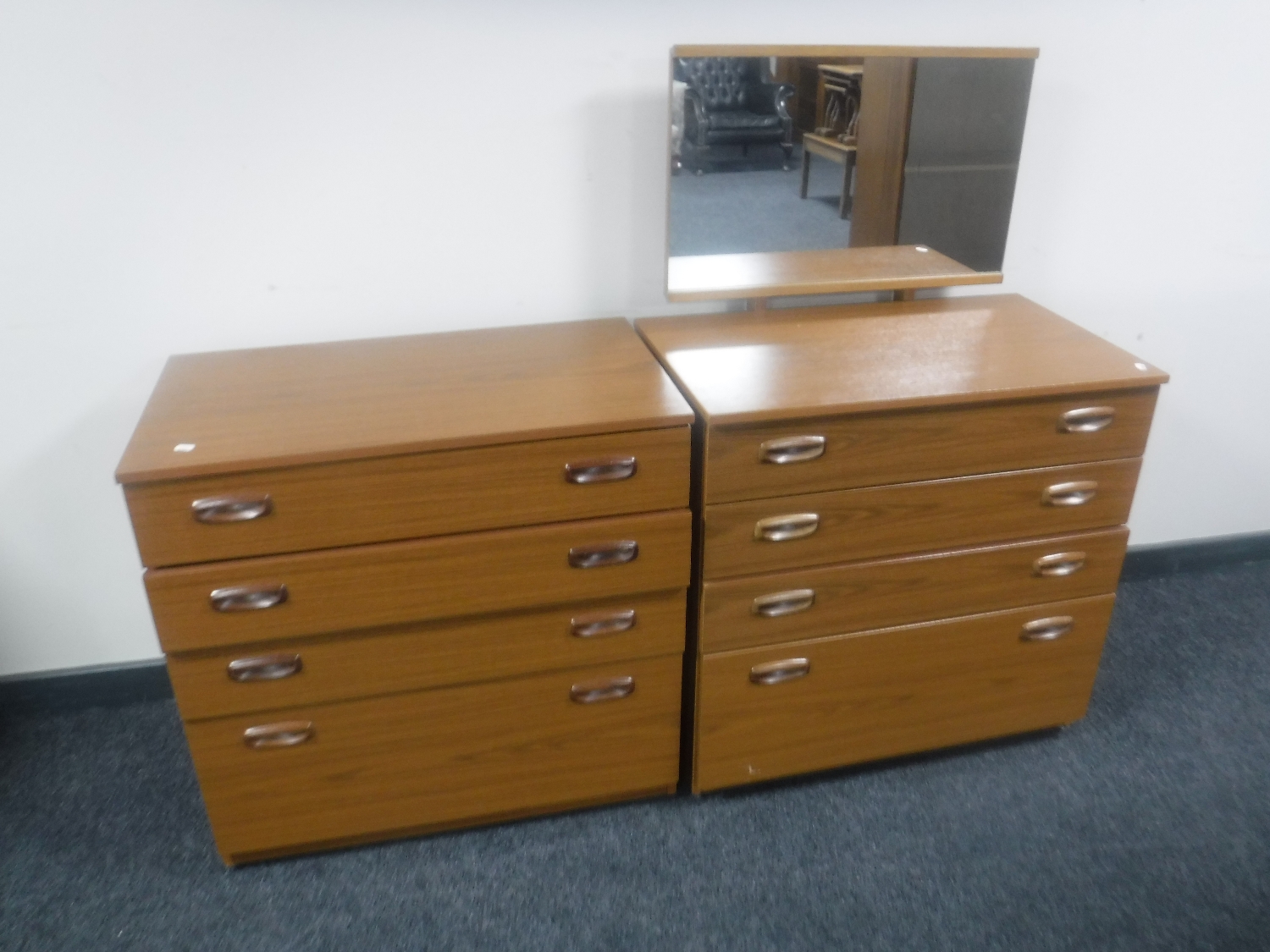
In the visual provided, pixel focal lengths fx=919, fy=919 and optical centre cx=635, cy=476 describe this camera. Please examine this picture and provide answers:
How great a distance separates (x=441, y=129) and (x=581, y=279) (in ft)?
1.15

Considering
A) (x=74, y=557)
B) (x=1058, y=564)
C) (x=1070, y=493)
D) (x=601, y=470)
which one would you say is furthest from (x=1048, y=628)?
(x=74, y=557)

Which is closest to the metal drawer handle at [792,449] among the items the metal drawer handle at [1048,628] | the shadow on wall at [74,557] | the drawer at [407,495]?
the drawer at [407,495]

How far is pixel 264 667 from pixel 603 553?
1.73 feet

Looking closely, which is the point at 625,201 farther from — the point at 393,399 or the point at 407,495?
the point at 407,495

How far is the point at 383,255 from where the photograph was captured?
5.27 ft

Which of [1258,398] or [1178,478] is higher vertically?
[1258,398]

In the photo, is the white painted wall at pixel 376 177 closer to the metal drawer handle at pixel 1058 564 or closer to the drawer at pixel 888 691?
the metal drawer handle at pixel 1058 564

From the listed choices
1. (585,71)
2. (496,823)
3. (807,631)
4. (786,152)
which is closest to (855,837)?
(807,631)

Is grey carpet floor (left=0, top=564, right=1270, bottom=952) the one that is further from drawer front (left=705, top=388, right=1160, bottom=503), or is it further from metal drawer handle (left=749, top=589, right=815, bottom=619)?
drawer front (left=705, top=388, right=1160, bottom=503)

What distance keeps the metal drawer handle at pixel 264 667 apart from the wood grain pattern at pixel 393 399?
0.31 metres

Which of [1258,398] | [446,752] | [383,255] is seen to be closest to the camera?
[446,752]

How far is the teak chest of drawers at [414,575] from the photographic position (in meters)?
1.26

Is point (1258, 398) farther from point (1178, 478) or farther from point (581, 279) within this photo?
point (581, 279)

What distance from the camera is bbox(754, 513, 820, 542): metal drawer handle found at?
1.42m
